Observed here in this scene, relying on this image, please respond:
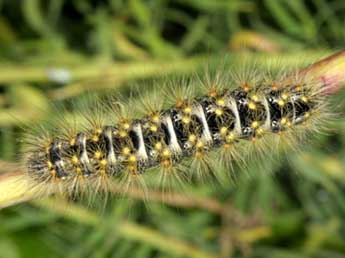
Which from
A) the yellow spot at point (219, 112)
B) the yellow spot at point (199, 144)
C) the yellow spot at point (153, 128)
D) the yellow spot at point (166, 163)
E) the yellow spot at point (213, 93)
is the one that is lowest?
the yellow spot at point (166, 163)

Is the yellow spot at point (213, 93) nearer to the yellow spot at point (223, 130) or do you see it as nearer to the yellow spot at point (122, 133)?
the yellow spot at point (223, 130)

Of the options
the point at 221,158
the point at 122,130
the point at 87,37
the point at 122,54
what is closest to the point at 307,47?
the point at 122,54

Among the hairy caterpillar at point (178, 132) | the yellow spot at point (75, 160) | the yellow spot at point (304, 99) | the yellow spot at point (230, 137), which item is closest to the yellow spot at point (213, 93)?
the hairy caterpillar at point (178, 132)

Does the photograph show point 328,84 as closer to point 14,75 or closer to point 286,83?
point 286,83

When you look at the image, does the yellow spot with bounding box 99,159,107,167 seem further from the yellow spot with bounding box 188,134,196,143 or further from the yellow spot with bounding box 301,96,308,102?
the yellow spot with bounding box 301,96,308,102

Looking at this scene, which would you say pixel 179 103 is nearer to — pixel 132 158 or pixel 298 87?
pixel 132 158

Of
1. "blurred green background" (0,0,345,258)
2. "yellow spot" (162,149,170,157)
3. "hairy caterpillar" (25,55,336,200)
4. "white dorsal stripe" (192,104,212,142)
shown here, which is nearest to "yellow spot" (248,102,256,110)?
"hairy caterpillar" (25,55,336,200)
